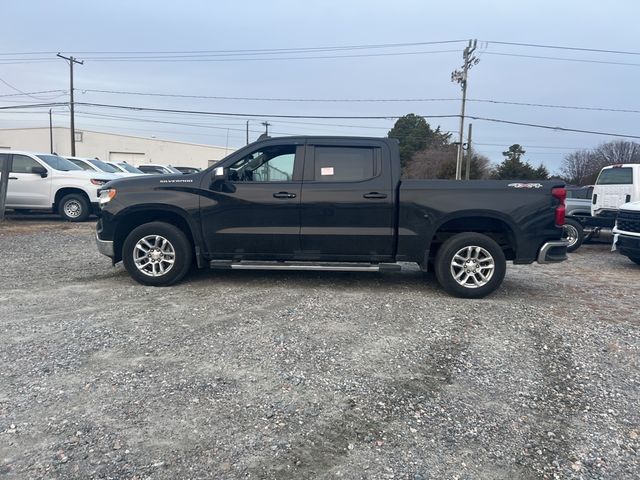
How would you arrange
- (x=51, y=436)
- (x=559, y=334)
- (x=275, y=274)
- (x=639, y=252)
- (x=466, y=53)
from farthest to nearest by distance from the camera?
(x=466, y=53), (x=639, y=252), (x=275, y=274), (x=559, y=334), (x=51, y=436)

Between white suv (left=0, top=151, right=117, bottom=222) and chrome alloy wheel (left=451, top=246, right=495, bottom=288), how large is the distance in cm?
1039

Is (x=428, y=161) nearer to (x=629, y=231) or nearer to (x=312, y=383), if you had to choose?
(x=629, y=231)

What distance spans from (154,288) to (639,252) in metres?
8.08

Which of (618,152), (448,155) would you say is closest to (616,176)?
(448,155)

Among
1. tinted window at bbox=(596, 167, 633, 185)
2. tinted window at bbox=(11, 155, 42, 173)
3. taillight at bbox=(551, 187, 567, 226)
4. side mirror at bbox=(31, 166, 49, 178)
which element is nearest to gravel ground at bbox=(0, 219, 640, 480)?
taillight at bbox=(551, 187, 567, 226)

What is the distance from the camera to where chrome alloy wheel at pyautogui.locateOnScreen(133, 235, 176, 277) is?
6.35 m

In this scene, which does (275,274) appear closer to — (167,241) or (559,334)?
(167,241)

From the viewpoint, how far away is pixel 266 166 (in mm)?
6426

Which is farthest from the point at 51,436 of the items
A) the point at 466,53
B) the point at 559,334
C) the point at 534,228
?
the point at 466,53

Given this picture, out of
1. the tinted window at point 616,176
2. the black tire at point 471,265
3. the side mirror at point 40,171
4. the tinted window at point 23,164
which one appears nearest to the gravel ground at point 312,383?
the black tire at point 471,265

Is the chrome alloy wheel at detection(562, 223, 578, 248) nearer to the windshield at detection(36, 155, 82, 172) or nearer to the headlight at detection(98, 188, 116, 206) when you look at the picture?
the headlight at detection(98, 188, 116, 206)

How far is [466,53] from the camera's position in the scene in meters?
34.7

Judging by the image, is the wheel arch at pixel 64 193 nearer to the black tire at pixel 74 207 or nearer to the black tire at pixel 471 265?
A: the black tire at pixel 74 207

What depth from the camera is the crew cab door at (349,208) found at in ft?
20.3
